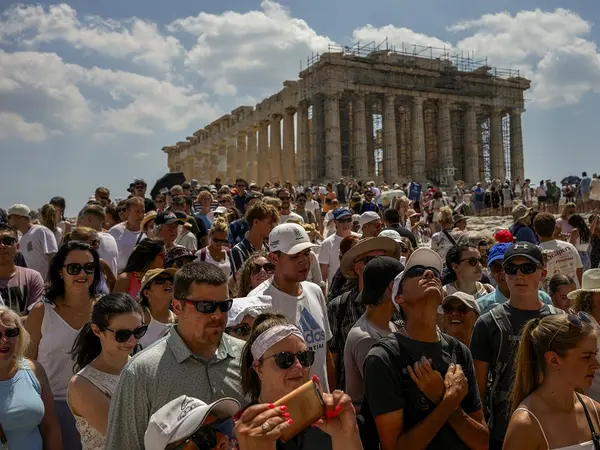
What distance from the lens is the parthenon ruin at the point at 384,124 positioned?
42.7m

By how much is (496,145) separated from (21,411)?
49.8 metres

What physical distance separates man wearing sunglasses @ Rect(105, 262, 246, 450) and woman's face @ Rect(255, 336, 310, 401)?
34 cm

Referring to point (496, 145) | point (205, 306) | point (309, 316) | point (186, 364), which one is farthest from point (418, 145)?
point (186, 364)

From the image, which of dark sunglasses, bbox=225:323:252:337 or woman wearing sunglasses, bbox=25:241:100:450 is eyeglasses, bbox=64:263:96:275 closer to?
woman wearing sunglasses, bbox=25:241:100:450

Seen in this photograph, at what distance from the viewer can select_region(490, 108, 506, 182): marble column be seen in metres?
50.3

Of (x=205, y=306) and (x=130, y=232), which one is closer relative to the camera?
(x=205, y=306)

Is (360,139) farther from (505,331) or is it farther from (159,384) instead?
(159,384)

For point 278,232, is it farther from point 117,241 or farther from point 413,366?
point 117,241

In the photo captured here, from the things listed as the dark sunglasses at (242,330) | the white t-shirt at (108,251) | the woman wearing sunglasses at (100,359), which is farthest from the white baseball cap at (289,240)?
the white t-shirt at (108,251)

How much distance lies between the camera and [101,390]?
160 inches

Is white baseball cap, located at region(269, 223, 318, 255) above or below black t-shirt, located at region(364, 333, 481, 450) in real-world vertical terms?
above

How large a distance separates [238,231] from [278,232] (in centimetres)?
376

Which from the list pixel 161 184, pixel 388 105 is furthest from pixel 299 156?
→ pixel 161 184

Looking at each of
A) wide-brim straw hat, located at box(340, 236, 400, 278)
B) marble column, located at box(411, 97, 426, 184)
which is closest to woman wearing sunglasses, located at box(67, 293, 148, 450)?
wide-brim straw hat, located at box(340, 236, 400, 278)
